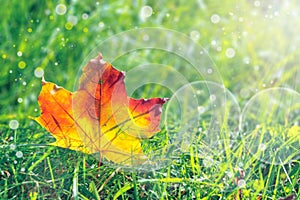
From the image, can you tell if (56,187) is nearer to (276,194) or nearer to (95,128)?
(95,128)

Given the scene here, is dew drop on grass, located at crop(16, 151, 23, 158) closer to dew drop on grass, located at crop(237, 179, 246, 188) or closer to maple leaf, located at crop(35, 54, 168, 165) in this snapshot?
maple leaf, located at crop(35, 54, 168, 165)

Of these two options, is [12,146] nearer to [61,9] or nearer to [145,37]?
[61,9]

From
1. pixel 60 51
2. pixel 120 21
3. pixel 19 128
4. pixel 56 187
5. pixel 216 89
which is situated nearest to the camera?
pixel 56 187

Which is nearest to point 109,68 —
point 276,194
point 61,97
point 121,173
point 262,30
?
point 61,97

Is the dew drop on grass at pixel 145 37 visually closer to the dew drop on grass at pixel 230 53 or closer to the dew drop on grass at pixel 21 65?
the dew drop on grass at pixel 230 53

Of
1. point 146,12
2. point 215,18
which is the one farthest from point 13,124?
point 215,18

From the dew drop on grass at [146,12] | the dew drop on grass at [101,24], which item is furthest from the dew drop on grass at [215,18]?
the dew drop on grass at [101,24]
